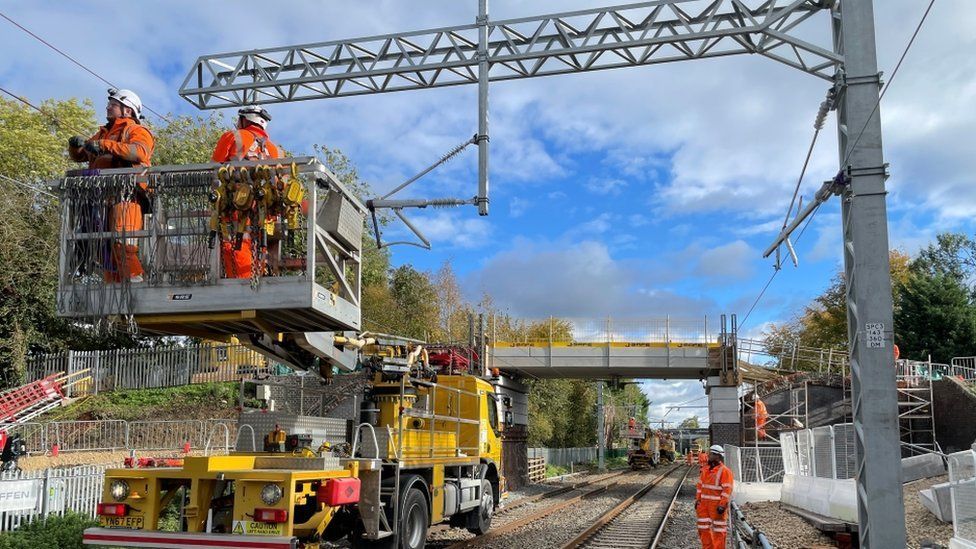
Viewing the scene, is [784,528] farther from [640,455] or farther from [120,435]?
[640,455]

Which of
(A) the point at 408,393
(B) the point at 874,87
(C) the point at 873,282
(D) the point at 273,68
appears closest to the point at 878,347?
(C) the point at 873,282

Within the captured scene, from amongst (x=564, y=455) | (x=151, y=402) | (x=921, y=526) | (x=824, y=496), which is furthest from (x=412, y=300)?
(x=921, y=526)

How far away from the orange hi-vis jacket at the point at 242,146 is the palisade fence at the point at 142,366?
74.4 feet

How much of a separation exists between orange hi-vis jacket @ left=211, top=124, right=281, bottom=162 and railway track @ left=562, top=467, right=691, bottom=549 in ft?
27.7

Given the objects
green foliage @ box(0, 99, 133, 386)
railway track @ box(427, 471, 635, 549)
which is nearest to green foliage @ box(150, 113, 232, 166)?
green foliage @ box(0, 99, 133, 386)

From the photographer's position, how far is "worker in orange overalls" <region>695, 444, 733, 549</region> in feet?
33.5

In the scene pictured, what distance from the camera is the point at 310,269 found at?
6.65 metres

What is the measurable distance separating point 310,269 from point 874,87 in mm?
6587

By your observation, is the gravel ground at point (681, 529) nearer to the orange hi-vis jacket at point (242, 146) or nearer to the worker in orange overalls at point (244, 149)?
the worker in orange overalls at point (244, 149)

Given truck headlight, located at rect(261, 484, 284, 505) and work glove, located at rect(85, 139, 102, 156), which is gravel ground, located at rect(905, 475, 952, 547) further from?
work glove, located at rect(85, 139, 102, 156)

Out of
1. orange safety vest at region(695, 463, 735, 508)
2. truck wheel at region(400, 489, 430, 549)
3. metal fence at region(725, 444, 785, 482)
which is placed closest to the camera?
truck wheel at region(400, 489, 430, 549)

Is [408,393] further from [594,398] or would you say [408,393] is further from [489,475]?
[594,398]

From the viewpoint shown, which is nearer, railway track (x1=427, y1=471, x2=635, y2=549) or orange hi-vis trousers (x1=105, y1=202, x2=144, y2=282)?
orange hi-vis trousers (x1=105, y1=202, x2=144, y2=282)

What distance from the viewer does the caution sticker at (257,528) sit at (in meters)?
7.09
